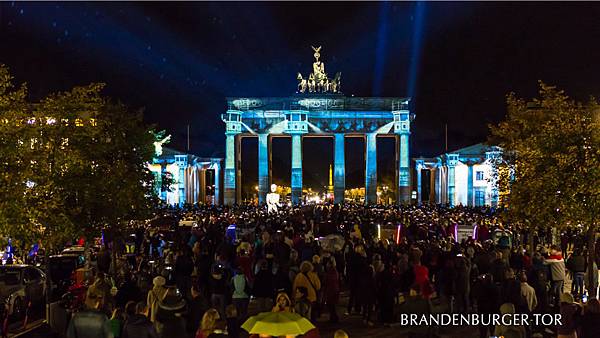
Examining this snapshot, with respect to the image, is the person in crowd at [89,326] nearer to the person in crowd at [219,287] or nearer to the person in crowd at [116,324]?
the person in crowd at [116,324]

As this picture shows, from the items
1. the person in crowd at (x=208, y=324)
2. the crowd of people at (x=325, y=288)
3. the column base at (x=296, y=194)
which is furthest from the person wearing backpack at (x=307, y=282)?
the column base at (x=296, y=194)

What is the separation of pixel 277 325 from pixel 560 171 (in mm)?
12824

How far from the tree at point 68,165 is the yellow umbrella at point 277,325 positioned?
8167 mm

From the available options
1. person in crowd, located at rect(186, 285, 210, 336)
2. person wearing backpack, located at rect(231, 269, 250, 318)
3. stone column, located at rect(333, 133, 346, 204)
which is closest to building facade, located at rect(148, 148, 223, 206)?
stone column, located at rect(333, 133, 346, 204)

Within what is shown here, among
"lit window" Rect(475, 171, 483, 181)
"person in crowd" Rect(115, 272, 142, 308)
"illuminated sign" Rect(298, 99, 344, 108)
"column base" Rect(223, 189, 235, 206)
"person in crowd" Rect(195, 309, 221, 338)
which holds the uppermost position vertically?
"illuminated sign" Rect(298, 99, 344, 108)

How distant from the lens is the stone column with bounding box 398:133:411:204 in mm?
91500

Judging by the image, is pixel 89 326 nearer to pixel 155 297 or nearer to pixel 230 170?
pixel 155 297

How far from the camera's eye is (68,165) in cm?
1853

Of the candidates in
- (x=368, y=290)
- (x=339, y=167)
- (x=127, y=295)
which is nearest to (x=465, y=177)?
(x=339, y=167)

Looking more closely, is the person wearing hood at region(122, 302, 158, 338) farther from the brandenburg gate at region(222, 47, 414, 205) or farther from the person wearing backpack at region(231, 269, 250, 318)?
the brandenburg gate at region(222, 47, 414, 205)

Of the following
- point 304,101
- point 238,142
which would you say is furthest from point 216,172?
point 304,101

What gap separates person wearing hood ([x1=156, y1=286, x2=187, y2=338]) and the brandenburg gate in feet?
263

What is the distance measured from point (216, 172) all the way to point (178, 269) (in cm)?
7952

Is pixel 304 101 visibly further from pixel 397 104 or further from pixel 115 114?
pixel 115 114
